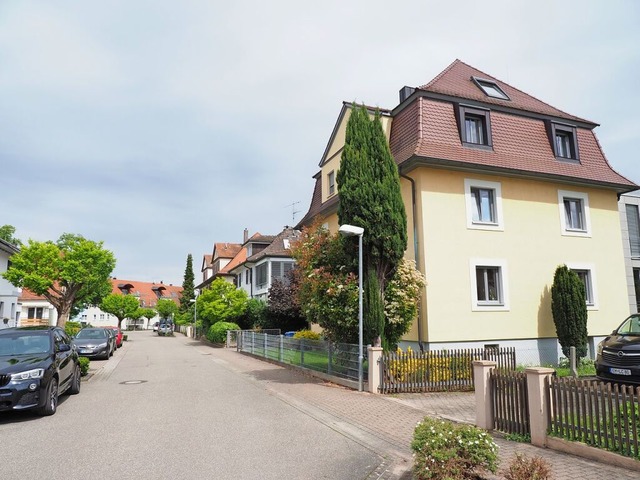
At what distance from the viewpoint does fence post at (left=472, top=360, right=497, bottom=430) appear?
7680 millimetres

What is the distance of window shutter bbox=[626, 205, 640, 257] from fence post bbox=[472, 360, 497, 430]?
19.1m

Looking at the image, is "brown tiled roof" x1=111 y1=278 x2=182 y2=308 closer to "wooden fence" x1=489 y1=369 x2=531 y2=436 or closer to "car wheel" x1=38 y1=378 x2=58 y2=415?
"car wheel" x1=38 y1=378 x2=58 y2=415

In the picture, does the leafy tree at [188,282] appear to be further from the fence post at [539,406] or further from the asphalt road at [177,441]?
the fence post at [539,406]

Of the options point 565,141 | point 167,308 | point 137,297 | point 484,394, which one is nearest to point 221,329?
point 565,141

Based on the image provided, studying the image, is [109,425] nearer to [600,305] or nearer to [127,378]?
[127,378]

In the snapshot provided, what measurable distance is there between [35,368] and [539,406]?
853 centimetres

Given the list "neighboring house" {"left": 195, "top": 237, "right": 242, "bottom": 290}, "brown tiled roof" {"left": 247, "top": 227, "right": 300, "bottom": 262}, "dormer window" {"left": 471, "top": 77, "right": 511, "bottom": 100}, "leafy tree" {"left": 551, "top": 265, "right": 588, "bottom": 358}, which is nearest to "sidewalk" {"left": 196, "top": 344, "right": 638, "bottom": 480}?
"leafy tree" {"left": 551, "top": 265, "right": 588, "bottom": 358}

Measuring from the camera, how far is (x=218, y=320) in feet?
112

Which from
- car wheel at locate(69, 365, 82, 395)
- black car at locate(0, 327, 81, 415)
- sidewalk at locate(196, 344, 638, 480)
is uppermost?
black car at locate(0, 327, 81, 415)

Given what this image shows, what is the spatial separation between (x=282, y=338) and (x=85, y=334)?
11447mm

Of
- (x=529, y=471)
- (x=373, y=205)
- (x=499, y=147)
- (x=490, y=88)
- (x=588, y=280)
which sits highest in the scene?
(x=490, y=88)

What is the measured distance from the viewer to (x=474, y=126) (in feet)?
57.1

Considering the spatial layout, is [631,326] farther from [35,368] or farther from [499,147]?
[35,368]

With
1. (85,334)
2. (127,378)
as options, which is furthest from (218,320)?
(127,378)
